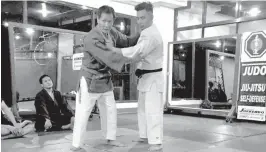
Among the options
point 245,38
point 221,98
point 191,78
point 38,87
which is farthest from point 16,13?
point 221,98

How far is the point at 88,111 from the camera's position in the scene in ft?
Result: 9.46

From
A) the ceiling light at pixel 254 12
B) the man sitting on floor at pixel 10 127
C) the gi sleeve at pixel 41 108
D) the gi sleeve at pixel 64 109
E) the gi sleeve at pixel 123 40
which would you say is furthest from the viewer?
the ceiling light at pixel 254 12

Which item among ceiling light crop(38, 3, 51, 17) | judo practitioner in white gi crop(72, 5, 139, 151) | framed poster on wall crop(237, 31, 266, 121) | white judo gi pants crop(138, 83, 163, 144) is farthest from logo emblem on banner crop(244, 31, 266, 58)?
Answer: ceiling light crop(38, 3, 51, 17)

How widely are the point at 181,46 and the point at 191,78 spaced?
3.67 feet

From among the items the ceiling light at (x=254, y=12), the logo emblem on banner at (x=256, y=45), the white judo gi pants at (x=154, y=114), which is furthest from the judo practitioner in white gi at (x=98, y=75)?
the ceiling light at (x=254, y=12)

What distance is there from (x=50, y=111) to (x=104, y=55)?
2047mm

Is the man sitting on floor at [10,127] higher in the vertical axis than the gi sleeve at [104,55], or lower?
lower

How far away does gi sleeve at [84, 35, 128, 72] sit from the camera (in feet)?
8.84

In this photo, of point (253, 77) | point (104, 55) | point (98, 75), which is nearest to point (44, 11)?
point (98, 75)

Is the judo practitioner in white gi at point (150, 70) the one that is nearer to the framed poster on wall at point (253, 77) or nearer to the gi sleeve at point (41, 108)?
the gi sleeve at point (41, 108)

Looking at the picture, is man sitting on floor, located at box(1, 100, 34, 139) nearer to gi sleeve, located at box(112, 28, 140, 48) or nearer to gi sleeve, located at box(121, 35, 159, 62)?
gi sleeve, located at box(112, 28, 140, 48)

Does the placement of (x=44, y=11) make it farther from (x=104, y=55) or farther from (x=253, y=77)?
(x=253, y=77)

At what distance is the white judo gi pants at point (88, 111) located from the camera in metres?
2.84

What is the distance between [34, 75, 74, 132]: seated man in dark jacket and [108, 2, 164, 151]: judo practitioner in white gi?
1.82 m
